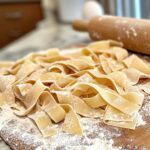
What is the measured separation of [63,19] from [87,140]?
1.17 metres

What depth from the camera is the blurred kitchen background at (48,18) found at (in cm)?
128

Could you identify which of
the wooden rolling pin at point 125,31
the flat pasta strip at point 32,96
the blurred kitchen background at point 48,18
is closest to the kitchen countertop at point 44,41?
the blurred kitchen background at point 48,18

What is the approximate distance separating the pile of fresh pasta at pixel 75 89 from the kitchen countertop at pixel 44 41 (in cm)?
37

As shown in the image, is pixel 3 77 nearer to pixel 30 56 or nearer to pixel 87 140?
pixel 30 56

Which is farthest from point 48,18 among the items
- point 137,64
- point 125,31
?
point 137,64

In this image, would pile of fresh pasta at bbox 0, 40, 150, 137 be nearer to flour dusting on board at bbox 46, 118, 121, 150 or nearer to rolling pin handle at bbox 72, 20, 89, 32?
flour dusting on board at bbox 46, 118, 121, 150

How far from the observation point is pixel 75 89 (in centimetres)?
67

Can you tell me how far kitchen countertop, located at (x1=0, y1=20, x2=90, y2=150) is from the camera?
1.25m

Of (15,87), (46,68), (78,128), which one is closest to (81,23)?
(46,68)

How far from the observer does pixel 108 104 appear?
62 centimetres

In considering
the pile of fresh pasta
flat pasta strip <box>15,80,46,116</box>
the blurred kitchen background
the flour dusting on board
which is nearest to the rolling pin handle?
the blurred kitchen background

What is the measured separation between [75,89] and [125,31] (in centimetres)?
34

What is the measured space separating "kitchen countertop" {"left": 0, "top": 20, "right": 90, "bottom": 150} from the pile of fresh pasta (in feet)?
1.20

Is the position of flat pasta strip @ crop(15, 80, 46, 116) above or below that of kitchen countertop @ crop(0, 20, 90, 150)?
above
